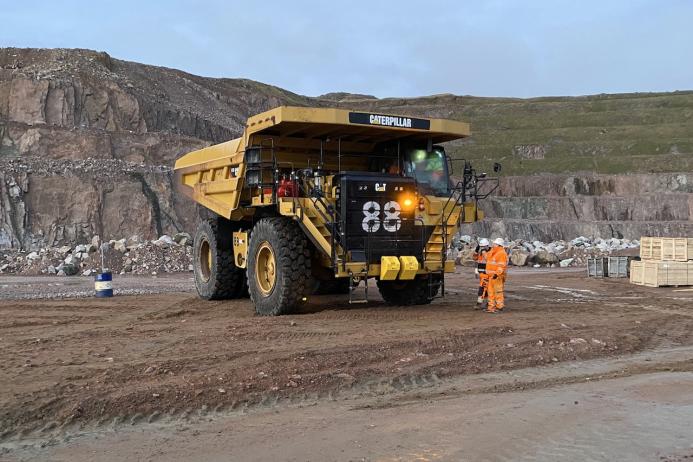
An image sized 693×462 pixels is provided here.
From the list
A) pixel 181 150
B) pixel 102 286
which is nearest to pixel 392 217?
pixel 102 286

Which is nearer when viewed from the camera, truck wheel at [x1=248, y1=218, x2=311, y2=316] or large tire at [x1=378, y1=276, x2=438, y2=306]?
truck wheel at [x1=248, y1=218, x2=311, y2=316]

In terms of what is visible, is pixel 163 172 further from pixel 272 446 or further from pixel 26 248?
pixel 272 446

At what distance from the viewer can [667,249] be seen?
52.5ft

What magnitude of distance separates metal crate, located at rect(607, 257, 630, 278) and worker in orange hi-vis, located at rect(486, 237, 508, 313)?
29.7ft

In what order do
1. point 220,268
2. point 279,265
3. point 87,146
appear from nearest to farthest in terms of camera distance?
point 279,265 → point 220,268 → point 87,146

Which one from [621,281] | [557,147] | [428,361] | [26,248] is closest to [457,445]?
[428,361]

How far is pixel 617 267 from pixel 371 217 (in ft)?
36.3

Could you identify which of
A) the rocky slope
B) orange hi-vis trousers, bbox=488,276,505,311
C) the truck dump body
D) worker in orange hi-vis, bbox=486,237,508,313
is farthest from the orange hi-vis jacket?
the rocky slope

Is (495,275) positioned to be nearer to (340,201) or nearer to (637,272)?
(340,201)

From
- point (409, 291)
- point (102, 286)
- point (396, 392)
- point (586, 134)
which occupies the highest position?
point (586, 134)

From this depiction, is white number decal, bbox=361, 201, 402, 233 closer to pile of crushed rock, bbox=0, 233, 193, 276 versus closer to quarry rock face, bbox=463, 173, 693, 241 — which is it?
pile of crushed rock, bbox=0, 233, 193, 276

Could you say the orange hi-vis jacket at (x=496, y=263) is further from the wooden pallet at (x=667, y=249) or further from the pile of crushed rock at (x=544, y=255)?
the pile of crushed rock at (x=544, y=255)

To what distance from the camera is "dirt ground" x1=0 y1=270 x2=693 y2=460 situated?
5.19 m

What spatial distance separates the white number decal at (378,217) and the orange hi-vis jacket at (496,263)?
64.0 inches
